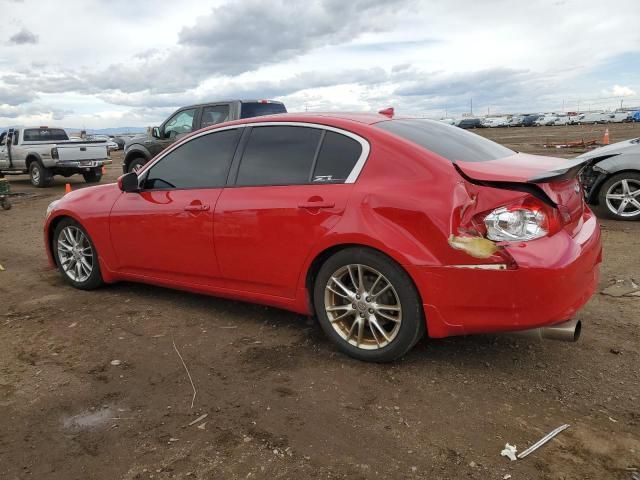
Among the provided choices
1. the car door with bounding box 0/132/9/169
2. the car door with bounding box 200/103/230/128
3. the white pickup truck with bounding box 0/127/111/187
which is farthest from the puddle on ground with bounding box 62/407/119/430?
the car door with bounding box 0/132/9/169

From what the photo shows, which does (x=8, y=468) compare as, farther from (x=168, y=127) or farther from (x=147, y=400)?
(x=168, y=127)

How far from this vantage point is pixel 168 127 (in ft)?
40.3

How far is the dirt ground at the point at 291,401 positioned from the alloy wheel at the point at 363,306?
0.62ft

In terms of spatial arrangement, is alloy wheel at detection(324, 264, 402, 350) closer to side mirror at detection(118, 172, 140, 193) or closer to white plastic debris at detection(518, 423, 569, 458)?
white plastic debris at detection(518, 423, 569, 458)

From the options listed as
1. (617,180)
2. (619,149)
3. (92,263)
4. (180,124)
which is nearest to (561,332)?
(92,263)

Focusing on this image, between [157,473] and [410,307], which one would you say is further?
[410,307]

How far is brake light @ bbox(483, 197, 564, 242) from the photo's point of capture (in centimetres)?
302

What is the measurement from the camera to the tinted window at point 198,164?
167 inches

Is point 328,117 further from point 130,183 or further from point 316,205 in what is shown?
point 130,183

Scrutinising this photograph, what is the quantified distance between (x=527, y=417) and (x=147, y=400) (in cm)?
213

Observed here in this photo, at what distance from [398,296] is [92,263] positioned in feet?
10.7

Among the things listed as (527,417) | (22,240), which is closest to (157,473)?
(527,417)

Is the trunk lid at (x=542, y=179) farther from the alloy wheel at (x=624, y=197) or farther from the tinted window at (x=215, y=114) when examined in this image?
the tinted window at (x=215, y=114)

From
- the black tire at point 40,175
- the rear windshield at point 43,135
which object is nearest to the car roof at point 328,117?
the black tire at point 40,175
